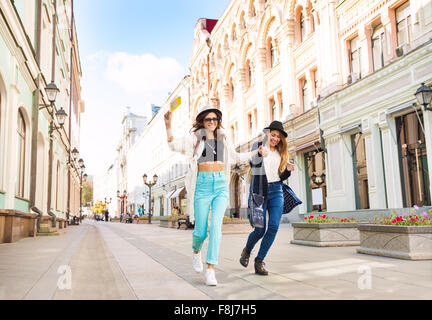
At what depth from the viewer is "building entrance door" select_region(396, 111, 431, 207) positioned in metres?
13.9

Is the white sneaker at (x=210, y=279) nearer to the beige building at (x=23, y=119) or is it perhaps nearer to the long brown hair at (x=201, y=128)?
the long brown hair at (x=201, y=128)

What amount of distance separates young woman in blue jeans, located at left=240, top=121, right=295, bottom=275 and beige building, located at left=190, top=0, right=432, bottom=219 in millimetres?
9791

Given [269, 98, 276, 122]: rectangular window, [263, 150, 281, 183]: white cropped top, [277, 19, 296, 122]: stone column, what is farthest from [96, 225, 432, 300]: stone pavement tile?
[269, 98, 276, 122]: rectangular window

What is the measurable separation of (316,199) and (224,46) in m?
19.7

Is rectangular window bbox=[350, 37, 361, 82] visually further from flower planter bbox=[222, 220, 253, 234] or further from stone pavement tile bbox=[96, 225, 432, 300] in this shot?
stone pavement tile bbox=[96, 225, 432, 300]

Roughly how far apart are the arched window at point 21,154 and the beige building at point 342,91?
39.1ft

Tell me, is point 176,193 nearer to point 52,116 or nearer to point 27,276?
point 52,116

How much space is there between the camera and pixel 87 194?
151m

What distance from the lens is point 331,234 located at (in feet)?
29.4

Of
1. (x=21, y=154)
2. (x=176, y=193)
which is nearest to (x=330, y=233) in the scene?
(x=21, y=154)
